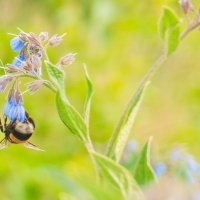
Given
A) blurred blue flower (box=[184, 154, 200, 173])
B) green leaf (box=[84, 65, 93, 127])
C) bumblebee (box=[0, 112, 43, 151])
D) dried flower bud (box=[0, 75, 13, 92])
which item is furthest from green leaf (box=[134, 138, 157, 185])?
blurred blue flower (box=[184, 154, 200, 173])

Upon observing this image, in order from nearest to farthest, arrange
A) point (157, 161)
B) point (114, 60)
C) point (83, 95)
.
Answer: point (157, 161) < point (83, 95) < point (114, 60)

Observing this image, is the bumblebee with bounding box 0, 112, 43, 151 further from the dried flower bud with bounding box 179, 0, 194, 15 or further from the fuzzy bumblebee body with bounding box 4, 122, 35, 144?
the dried flower bud with bounding box 179, 0, 194, 15

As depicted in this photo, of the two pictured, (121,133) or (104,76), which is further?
(104,76)

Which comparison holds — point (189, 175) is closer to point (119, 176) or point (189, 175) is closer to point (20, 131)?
point (20, 131)

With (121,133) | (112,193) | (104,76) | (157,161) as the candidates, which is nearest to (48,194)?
(157,161)

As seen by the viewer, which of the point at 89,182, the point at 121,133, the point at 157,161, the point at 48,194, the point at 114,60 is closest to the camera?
the point at 89,182

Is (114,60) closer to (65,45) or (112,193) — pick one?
(65,45)

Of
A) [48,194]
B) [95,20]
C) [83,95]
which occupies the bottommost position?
[48,194]

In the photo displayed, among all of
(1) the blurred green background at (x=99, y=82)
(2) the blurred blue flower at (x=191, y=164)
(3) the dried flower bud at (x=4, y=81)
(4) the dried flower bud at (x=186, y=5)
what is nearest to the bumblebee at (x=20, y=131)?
(3) the dried flower bud at (x=4, y=81)
